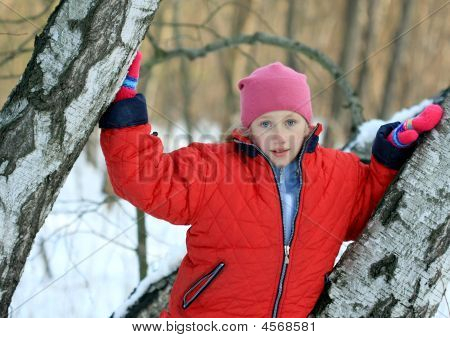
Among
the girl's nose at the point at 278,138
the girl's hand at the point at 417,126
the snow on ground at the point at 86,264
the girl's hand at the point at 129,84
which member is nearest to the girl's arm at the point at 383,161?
the girl's hand at the point at 417,126

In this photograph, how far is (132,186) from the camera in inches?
71.9

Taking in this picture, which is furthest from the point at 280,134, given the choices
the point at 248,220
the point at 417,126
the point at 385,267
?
the point at 385,267

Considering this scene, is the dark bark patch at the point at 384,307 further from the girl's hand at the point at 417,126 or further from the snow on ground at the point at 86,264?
the snow on ground at the point at 86,264

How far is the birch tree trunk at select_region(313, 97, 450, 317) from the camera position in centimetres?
184

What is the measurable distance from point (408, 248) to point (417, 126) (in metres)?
0.41

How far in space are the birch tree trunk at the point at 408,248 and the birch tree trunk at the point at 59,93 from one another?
3.13 feet

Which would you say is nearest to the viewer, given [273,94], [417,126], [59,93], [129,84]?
[59,93]

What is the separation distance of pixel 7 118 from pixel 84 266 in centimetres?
312

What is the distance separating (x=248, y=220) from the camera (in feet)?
6.36

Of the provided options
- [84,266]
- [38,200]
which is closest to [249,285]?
[38,200]

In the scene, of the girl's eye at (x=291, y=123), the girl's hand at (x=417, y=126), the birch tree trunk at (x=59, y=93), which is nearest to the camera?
the birch tree trunk at (x=59, y=93)

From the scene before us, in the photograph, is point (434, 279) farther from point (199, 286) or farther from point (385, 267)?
point (199, 286)

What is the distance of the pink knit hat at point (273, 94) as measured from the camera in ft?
6.64
